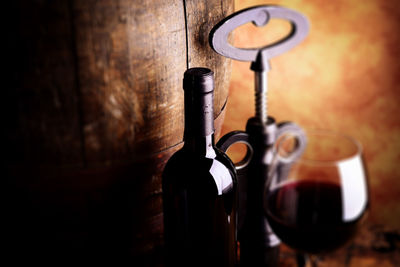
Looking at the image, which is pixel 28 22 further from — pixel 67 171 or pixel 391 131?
pixel 391 131

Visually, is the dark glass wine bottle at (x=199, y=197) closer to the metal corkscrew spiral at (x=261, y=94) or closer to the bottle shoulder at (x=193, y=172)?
the bottle shoulder at (x=193, y=172)

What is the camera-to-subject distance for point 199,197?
682 millimetres

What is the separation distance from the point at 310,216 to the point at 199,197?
0.17 meters

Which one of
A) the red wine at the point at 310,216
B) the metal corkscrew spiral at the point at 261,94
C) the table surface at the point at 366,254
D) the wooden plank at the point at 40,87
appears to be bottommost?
the table surface at the point at 366,254

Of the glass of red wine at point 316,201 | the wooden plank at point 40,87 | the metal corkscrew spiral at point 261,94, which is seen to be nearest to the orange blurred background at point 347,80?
the metal corkscrew spiral at point 261,94

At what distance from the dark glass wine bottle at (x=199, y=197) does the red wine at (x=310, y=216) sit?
0.25ft

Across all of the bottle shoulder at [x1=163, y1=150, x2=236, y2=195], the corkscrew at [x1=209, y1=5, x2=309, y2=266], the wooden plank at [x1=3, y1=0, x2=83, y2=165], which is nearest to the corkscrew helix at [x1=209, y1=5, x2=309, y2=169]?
the corkscrew at [x1=209, y1=5, x2=309, y2=266]

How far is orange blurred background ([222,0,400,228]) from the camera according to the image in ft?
3.53

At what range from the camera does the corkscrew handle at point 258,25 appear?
2.23 feet

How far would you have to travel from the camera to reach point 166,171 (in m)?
0.67

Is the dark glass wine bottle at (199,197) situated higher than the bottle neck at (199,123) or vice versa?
the bottle neck at (199,123)

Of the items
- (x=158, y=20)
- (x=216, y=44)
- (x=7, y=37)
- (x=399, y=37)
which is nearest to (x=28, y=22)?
(x=7, y=37)

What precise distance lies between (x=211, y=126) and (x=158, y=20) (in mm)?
173

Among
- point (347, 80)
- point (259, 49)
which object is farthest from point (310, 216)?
point (347, 80)
